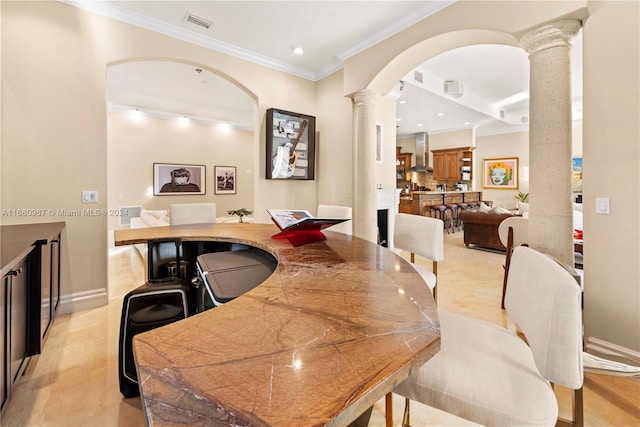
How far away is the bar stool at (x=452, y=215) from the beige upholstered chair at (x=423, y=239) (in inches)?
231

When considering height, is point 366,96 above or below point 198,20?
below

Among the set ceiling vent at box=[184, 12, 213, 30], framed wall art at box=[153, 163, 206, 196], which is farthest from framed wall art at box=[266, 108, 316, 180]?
framed wall art at box=[153, 163, 206, 196]

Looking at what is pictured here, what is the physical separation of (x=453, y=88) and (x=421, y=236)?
14.4 feet

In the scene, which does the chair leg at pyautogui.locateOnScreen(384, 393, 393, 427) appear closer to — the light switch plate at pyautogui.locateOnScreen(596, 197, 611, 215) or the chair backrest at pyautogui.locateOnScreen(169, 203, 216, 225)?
the light switch plate at pyautogui.locateOnScreen(596, 197, 611, 215)

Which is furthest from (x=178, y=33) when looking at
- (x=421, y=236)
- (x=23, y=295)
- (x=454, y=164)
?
(x=454, y=164)

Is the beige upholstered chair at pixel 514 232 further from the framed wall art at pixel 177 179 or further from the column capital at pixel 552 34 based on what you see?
the framed wall art at pixel 177 179

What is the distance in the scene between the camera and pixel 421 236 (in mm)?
2062

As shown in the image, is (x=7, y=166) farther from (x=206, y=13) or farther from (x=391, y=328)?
(x=391, y=328)

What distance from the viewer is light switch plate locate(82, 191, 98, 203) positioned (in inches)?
110

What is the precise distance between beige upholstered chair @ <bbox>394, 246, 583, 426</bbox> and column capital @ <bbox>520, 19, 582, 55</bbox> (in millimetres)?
2043

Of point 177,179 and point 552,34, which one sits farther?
point 177,179

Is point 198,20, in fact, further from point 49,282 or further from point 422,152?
point 422,152

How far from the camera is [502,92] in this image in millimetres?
5793

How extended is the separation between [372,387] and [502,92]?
7.02 m
